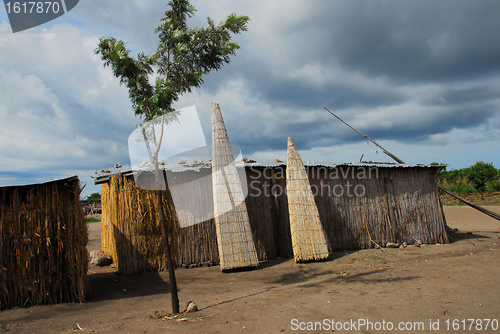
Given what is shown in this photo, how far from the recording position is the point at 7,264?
205 inches

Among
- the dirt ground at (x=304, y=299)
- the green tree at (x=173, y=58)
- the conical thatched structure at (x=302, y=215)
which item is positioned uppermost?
the green tree at (x=173, y=58)

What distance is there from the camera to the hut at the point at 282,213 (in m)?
7.69

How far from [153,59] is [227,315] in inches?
153

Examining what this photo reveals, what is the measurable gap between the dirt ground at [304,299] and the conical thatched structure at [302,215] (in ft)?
1.22

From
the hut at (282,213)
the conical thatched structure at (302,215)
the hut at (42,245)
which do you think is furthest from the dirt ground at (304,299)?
the hut at (282,213)

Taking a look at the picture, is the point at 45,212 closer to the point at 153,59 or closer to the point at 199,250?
the point at 153,59

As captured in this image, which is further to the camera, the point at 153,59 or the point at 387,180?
the point at 387,180

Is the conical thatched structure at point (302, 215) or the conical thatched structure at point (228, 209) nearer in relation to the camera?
the conical thatched structure at point (228, 209)

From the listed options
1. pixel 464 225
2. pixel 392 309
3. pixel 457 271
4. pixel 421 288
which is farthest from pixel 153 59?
pixel 464 225

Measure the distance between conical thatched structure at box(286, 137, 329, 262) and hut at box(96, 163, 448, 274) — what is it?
357 mm

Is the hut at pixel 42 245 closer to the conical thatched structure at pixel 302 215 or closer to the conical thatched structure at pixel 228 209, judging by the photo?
the conical thatched structure at pixel 228 209

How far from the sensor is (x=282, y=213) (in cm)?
870

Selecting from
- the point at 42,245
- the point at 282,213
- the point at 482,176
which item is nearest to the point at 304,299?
the point at 282,213

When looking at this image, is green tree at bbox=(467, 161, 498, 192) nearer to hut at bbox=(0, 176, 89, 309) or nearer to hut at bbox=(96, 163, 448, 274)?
hut at bbox=(96, 163, 448, 274)
